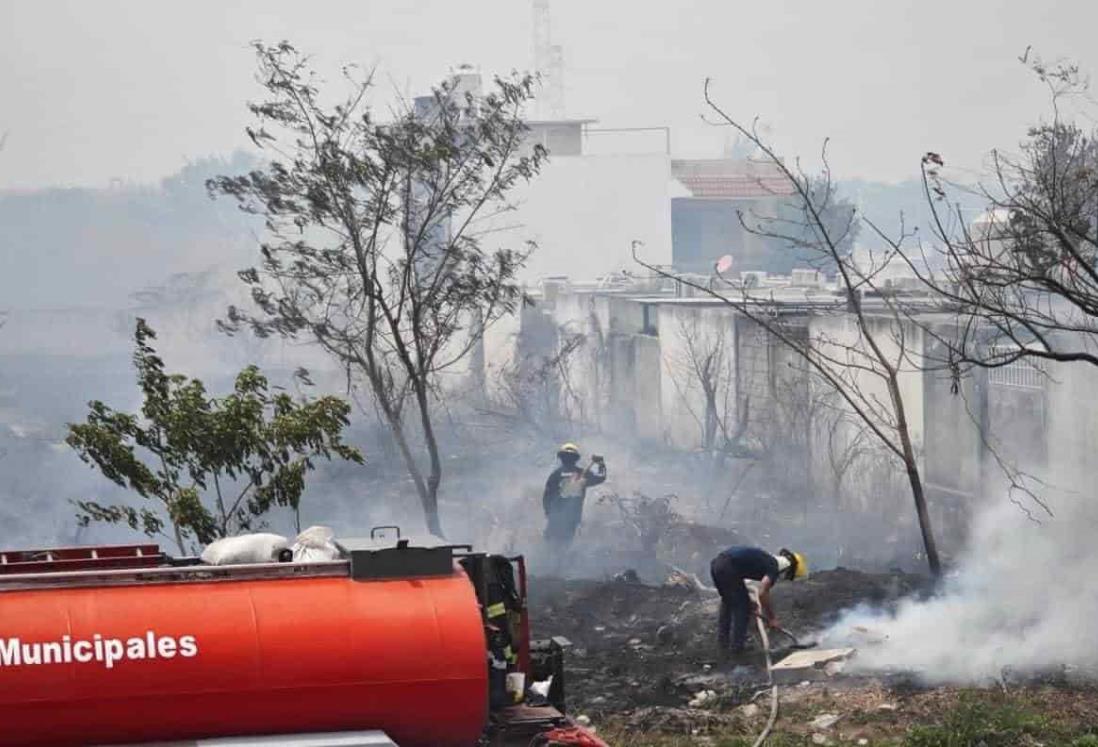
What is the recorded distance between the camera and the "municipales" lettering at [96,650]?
7.27 m

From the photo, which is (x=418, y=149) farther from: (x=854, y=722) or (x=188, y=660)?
(x=188, y=660)

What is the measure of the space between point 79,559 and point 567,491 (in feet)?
42.8

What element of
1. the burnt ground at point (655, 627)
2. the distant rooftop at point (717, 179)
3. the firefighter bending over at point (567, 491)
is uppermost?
the distant rooftop at point (717, 179)

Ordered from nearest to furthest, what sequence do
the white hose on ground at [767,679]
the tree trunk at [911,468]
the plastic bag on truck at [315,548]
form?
the plastic bag on truck at [315,548]
the white hose on ground at [767,679]
the tree trunk at [911,468]

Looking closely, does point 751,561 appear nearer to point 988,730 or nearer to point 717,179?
point 988,730

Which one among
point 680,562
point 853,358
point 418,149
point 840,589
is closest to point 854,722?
point 840,589

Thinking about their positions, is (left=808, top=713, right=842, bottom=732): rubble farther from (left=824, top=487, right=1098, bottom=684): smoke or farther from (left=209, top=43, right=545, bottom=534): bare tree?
(left=209, top=43, right=545, bottom=534): bare tree

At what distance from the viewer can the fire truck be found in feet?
24.0

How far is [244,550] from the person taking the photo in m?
8.33

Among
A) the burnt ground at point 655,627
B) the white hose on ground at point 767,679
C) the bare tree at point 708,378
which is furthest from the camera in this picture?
the bare tree at point 708,378

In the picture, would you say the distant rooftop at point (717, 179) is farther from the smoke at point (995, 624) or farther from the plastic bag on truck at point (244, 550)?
the plastic bag on truck at point (244, 550)

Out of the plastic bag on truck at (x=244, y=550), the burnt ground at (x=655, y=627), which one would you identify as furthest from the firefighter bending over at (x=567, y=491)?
the plastic bag on truck at (x=244, y=550)

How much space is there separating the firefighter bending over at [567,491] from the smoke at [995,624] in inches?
197

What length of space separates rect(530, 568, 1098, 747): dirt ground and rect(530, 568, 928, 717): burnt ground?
0.02 m
